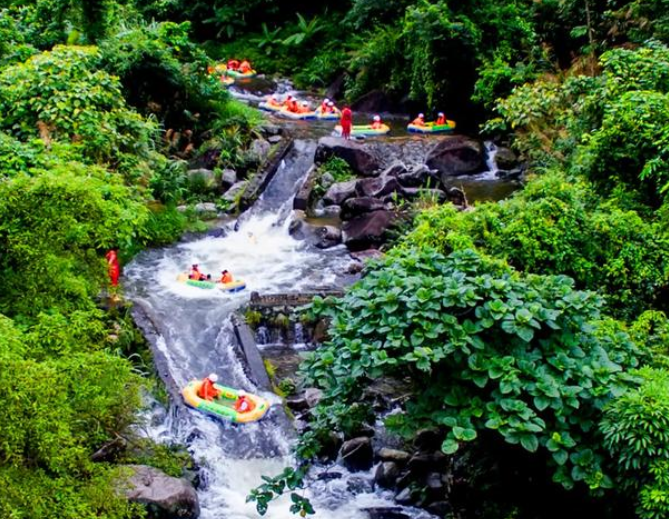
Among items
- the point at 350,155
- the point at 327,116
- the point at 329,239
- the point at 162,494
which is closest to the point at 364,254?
the point at 329,239

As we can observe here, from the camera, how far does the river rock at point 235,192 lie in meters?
16.8

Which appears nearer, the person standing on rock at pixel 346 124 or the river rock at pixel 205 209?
the river rock at pixel 205 209

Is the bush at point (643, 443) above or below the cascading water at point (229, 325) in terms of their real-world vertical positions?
above

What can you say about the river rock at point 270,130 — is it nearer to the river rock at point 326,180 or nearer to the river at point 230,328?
the river at point 230,328

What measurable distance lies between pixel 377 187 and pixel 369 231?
62.1 inches

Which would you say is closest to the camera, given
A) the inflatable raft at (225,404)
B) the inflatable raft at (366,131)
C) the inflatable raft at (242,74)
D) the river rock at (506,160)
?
the inflatable raft at (225,404)

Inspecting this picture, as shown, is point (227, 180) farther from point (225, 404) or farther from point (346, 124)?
point (225, 404)

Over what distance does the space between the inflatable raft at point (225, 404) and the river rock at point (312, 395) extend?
63 centimetres

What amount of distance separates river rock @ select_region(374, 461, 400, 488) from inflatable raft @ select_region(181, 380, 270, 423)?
71.4 inches

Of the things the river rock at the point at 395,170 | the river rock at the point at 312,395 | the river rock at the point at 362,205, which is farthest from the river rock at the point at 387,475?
the river rock at the point at 395,170

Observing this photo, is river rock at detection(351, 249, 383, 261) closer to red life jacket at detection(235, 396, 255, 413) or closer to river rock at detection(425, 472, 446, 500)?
red life jacket at detection(235, 396, 255, 413)

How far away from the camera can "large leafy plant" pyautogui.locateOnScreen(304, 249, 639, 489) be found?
20.5 feet

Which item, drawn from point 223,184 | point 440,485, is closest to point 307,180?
point 223,184

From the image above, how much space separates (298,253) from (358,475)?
6.52 metres
